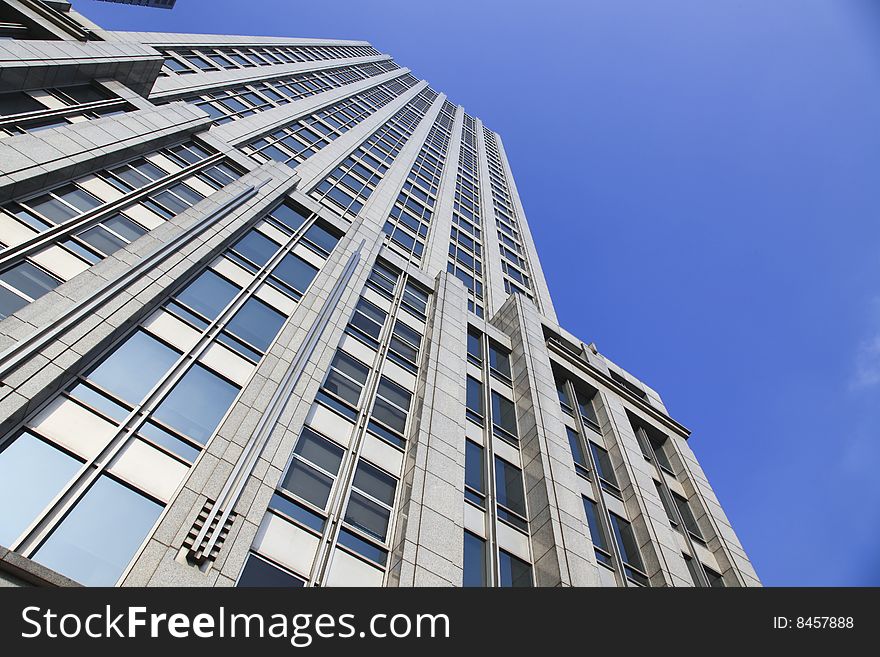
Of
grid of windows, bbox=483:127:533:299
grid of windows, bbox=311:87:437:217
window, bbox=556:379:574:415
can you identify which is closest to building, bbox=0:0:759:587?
window, bbox=556:379:574:415

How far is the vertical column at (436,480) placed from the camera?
15.2 m

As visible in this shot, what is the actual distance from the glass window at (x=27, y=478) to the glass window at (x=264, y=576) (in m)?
4.11

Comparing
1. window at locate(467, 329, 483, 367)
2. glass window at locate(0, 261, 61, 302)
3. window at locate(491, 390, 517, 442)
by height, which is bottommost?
glass window at locate(0, 261, 61, 302)

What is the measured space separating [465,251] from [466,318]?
1801 cm

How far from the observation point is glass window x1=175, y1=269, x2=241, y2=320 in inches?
739

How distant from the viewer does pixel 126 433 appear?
13.8 metres

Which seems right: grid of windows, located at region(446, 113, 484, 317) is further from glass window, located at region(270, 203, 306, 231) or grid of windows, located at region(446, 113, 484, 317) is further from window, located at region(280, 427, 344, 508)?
window, located at region(280, 427, 344, 508)

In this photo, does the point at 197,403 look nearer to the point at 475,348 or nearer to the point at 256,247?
the point at 256,247

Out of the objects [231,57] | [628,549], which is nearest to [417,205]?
[231,57]

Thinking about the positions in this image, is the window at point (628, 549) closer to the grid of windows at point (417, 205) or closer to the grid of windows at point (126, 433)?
the grid of windows at point (126, 433)

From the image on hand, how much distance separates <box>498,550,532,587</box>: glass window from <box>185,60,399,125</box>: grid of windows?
30.2 metres
